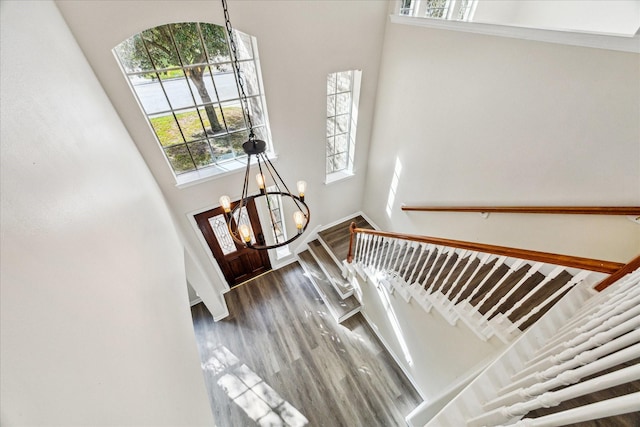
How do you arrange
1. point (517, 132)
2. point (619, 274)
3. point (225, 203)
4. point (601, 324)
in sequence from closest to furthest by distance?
point (601, 324)
point (619, 274)
point (225, 203)
point (517, 132)

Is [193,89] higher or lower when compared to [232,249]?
higher

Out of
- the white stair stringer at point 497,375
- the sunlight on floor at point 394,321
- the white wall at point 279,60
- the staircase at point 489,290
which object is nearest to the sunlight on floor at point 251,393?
the white wall at point 279,60

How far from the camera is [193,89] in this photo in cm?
291

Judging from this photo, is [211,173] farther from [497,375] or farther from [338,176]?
[497,375]

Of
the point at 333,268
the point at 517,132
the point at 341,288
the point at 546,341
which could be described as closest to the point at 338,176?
the point at 333,268

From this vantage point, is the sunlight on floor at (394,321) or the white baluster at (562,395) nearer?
the white baluster at (562,395)

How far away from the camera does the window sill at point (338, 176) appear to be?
4.41 metres

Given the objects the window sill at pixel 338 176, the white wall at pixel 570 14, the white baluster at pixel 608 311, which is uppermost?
the white wall at pixel 570 14

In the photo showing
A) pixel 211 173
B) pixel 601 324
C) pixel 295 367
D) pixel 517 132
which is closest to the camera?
pixel 601 324

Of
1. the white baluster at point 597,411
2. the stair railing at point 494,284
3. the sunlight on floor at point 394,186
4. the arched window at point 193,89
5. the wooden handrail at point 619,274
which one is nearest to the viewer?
the white baluster at point 597,411

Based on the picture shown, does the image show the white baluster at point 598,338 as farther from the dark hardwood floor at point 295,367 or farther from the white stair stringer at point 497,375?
the dark hardwood floor at point 295,367

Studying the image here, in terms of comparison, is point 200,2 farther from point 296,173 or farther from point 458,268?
point 458,268

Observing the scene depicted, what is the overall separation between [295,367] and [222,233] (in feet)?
7.60

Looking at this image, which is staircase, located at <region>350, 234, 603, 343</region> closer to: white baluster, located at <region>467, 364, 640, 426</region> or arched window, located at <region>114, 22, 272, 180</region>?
white baluster, located at <region>467, 364, 640, 426</region>
